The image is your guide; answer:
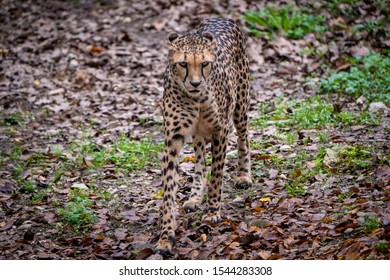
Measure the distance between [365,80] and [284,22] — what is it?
112 inches

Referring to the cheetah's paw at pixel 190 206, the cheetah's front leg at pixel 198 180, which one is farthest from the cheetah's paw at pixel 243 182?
the cheetah's paw at pixel 190 206

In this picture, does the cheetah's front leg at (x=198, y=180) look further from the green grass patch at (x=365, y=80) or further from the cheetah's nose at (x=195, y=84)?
the green grass patch at (x=365, y=80)

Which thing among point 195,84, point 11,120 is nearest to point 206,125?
point 195,84

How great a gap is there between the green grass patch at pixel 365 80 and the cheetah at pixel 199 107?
9.36ft

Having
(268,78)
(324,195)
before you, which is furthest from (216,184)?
(268,78)

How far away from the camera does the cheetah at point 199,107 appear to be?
6.49 metres

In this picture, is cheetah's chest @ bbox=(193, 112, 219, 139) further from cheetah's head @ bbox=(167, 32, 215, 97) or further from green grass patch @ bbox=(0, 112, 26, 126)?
green grass patch @ bbox=(0, 112, 26, 126)

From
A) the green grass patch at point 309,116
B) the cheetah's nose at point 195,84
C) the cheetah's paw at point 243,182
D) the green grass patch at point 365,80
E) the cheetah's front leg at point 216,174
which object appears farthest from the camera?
the green grass patch at point 365,80

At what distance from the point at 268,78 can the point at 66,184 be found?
4491 mm

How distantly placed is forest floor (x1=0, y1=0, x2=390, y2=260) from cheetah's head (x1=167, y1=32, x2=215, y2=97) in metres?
1.52

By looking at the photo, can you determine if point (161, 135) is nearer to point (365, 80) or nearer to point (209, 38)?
point (365, 80)

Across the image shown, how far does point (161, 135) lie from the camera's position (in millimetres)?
9953

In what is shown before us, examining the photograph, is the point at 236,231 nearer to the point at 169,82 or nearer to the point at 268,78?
the point at 169,82

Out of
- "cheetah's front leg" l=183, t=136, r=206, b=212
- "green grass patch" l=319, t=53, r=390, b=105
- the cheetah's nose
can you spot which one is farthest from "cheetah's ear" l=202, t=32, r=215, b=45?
"green grass patch" l=319, t=53, r=390, b=105
